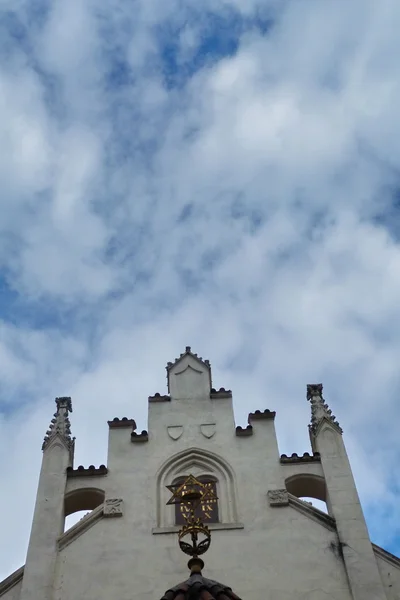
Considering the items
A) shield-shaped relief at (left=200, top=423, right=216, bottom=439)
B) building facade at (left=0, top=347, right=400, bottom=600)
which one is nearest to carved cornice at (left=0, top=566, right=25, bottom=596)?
Result: building facade at (left=0, top=347, right=400, bottom=600)

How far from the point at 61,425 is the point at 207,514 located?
449 cm

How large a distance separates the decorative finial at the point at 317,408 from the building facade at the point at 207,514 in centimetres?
3

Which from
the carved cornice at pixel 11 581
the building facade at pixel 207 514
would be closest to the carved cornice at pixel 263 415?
the building facade at pixel 207 514

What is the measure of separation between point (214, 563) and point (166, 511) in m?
1.83

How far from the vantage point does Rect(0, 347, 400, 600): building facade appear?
54.6 feet

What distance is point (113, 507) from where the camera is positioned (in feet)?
59.7

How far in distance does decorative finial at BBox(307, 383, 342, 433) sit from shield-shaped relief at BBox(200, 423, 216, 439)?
2423mm

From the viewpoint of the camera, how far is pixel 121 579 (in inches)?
661

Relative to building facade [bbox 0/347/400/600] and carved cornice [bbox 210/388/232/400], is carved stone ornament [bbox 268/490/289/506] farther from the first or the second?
carved cornice [bbox 210/388/232/400]

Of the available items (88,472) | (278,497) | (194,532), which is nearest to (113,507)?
(88,472)

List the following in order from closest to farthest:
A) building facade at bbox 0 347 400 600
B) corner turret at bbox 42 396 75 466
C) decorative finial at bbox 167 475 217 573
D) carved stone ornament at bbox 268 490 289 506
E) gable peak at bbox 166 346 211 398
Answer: decorative finial at bbox 167 475 217 573 → building facade at bbox 0 347 400 600 → carved stone ornament at bbox 268 490 289 506 → corner turret at bbox 42 396 75 466 → gable peak at bbox 166 346 211 398

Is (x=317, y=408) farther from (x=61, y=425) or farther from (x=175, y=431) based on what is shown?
(x=61, y=425)

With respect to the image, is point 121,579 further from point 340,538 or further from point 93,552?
point 340,538

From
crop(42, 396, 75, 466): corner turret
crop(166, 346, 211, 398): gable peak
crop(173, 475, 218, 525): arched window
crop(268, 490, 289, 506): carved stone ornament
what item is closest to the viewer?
crop(173, 475, 218, 525): arched window
